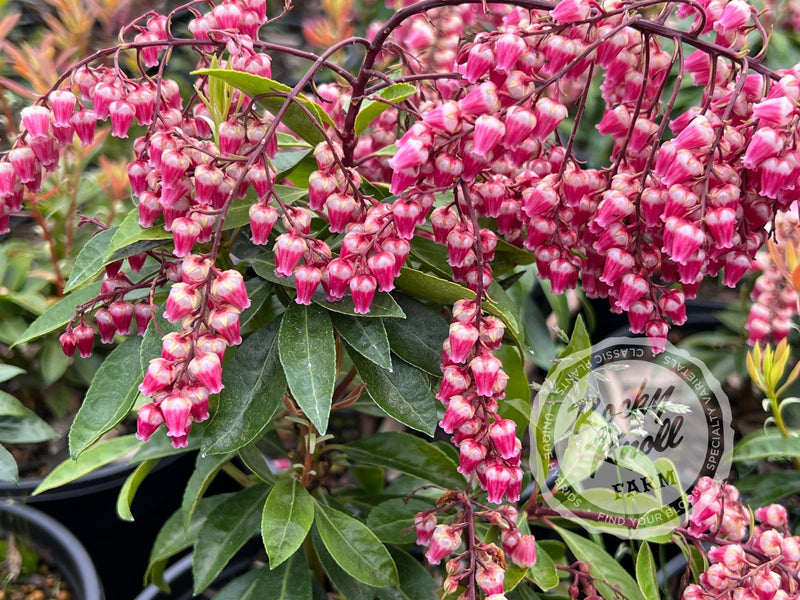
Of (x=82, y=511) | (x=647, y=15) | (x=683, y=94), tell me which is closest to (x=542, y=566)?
(x=82, y=511)

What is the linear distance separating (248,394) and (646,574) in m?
0.54

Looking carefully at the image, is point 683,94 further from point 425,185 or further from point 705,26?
point 425,185

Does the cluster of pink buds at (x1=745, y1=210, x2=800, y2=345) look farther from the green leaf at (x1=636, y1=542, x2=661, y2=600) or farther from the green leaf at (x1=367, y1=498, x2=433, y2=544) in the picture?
the green leaf at (x1=367, y1=498, x2=433, y2=544)

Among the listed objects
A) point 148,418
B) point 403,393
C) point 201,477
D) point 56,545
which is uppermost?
point 148,418

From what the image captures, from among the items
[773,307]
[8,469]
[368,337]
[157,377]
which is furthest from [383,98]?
[773,307]

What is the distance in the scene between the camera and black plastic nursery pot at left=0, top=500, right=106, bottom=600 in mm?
1305

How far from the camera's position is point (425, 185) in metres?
0.78

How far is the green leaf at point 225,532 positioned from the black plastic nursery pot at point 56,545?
0.34 metres

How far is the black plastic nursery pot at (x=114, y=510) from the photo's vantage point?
1575mm

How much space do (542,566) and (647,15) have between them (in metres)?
1.24

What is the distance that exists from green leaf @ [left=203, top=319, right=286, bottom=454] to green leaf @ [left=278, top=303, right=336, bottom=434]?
59mm

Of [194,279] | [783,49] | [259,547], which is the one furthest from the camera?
[783,49]

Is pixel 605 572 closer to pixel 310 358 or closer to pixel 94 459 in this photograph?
pixel 310 358

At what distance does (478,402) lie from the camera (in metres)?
0.79
